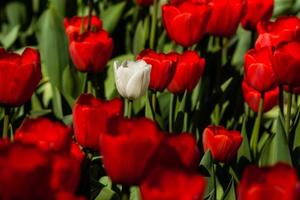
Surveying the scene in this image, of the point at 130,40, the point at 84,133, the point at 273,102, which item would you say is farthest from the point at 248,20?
the point at 84,133

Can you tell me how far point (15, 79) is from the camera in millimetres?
1686

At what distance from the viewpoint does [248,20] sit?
8.13ft

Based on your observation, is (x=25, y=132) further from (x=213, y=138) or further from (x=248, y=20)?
(x=248, y=20)

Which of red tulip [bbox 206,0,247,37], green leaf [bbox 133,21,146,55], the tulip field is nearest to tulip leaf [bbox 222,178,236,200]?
the tulip field

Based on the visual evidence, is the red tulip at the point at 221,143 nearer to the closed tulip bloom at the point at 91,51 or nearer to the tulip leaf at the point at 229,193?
the tulip leaf at the point at 229,193

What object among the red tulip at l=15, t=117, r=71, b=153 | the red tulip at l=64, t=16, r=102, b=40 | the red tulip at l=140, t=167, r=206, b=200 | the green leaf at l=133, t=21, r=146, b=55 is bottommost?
the green leaf at l=133, t=21, r=146, b=55

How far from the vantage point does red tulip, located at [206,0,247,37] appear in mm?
2240

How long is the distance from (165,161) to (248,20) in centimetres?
131

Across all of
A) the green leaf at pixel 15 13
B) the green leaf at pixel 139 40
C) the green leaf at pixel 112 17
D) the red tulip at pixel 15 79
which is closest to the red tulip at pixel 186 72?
the red tulip at pixel 15 79

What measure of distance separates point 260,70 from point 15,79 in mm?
610

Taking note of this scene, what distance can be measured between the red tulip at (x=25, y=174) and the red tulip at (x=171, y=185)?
0.15 m

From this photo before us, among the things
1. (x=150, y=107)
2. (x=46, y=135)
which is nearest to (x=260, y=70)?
(x=150, y=107)

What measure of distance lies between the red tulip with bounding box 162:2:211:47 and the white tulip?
324 millimetres

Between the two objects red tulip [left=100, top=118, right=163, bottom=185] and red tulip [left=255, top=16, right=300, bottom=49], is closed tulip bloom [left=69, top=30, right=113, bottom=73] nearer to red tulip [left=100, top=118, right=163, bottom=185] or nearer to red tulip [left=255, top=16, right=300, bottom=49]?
red tulip [left=255, top=16, right=300, bottom=49]
